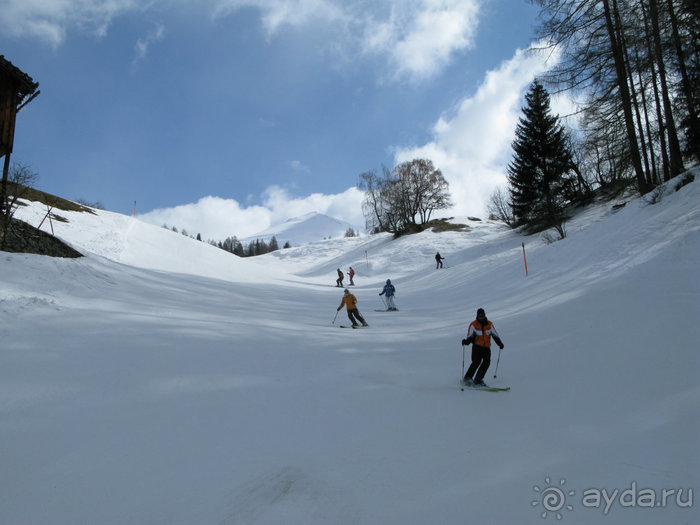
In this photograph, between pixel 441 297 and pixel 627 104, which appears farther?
pixel 441 297

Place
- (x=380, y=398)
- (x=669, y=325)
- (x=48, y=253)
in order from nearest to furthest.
Answer: (x=380, y=398)
(x=669, y=325)
(x=48, y=253)

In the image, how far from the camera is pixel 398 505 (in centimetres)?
280

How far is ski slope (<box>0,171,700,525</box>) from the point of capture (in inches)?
111

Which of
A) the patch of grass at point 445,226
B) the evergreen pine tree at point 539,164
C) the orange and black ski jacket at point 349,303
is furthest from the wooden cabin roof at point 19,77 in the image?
the patch of grass at point 445,226

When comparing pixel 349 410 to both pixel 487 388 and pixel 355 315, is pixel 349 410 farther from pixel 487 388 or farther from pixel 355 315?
pixel 355 315

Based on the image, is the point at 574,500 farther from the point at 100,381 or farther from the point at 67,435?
the point at 100,381

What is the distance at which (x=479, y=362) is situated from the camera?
566 cm

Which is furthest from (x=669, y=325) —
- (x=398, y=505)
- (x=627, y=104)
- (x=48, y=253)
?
(x=48, y=253)

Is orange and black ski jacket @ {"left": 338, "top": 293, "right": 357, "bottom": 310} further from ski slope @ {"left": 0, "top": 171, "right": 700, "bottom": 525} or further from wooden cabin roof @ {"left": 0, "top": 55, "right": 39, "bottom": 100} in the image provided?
wooden cabin roof @ {"left": 0, "top": 55, "right": 39, "bottom": 100}

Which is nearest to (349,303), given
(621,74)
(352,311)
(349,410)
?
(352,311)

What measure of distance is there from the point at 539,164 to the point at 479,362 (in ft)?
90.2

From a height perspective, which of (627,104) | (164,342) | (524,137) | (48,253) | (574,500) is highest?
(524,137)

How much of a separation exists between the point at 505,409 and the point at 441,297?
38.5 ft

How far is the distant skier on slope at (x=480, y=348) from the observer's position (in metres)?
5.55
